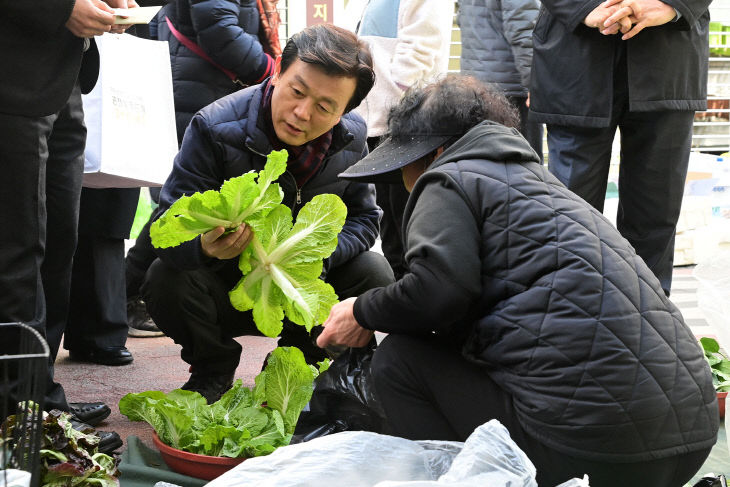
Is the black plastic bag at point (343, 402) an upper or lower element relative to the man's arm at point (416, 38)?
lower

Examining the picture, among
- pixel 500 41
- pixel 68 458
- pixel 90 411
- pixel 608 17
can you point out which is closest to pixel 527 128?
pixel 500 41

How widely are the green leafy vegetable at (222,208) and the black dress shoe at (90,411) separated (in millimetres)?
714

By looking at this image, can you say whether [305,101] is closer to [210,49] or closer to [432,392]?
[432,392]

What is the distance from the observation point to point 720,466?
2.81m

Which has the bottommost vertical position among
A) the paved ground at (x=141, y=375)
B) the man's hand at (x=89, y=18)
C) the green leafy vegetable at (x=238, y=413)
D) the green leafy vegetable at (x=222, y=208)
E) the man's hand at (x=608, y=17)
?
the paved ground at (x=141, y=375)

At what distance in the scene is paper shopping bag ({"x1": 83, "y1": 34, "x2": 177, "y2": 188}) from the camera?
10.7 ft

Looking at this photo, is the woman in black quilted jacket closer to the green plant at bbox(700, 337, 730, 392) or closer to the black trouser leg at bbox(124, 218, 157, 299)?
the green plant at bbox(700, 337, 730, 392)

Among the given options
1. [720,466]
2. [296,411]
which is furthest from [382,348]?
[720,466]

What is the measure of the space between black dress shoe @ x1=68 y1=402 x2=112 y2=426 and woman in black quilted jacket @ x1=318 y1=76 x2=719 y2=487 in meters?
1.11

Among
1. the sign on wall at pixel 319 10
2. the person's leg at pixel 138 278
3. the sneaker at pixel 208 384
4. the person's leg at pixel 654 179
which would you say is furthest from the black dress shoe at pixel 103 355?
the sign on wall at pixel 319 10

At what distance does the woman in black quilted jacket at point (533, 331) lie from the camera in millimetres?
2076

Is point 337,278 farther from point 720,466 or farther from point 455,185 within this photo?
point 720,466

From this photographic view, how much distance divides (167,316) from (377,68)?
6.53 feet

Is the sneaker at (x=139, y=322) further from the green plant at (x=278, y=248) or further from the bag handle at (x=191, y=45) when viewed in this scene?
the green plant at (x=278, y=248)
